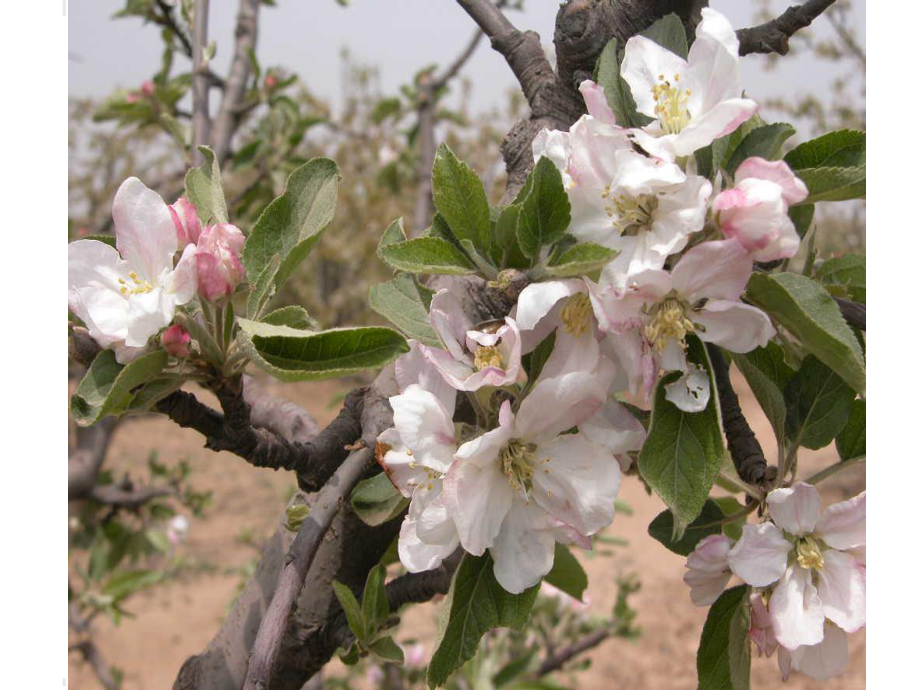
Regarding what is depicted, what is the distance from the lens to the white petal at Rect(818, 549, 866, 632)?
2.24 feet

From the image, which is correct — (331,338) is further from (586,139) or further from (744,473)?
(744,473)

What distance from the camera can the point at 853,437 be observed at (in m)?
0.83

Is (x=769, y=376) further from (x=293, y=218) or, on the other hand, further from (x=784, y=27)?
(x=293, y=218)

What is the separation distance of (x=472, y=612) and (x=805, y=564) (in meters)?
0.30

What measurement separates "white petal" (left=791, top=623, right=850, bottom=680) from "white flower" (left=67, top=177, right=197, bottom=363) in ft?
2.16

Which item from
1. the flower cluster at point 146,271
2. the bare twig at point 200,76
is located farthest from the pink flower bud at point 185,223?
the bare twig at point 200,76

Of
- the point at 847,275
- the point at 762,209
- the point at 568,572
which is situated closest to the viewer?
the point at 762,209

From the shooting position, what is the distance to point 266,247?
791 millimetres

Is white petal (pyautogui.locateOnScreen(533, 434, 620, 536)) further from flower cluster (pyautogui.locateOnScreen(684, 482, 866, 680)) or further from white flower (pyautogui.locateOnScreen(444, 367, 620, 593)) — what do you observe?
flower cluster (pyautogui.locateOnScreen(684, 482, 866, 680))

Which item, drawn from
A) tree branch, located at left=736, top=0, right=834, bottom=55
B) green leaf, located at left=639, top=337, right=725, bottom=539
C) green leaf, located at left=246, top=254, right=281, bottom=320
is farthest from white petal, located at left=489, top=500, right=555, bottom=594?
tree branch, located at left=736, top=0, right=834, bottom=55

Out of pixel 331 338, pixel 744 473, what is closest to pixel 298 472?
pixel 331 338

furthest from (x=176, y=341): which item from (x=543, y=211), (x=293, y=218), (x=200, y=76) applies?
(x=200, y=76)

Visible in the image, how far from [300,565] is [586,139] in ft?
1.50

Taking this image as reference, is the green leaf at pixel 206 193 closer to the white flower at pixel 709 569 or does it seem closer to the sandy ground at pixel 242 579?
the white flower at pixel 709 569
